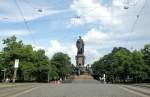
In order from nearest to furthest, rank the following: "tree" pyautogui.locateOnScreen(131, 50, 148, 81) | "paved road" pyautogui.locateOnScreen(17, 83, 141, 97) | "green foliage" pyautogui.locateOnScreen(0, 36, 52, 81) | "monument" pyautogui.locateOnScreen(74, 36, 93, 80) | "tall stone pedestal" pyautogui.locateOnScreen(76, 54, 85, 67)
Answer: "paved road" pyautogui.locateOnScreen(17, 83, 141, 97) → "green foliage" pyautogui.locateOnScreen(0, 36, 52, 81) → "tree" pyautogui.locateOnScreen(131, 50, 148, 81) → "monument" pyautogui.locateOnScreen(74, 36, 93, 80) → "tall stone pedestal" pyautogui.locateOnScreen(76, 54, 85, 67)

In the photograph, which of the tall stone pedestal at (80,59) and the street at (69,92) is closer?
the street at (69,92)

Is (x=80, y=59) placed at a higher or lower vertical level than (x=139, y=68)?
higher

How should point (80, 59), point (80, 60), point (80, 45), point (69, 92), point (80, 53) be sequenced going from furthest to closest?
point (80, 59) < point (80, 60) < point (80, 53) < point (80, 45) < point (69, 92)

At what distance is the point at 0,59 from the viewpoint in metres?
118

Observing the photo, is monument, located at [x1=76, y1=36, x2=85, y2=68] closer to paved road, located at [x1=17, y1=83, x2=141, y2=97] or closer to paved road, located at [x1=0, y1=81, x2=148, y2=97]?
paved road, located at [x1=0, y1=81, x2=148, y2=97]

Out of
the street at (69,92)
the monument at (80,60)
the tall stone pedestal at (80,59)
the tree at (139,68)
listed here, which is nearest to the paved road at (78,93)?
the street at (69,92)

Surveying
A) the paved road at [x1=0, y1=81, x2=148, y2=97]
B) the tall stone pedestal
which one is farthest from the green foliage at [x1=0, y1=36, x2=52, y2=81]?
the paved road at [x1=0, y1=81, x2=148, y2=97]

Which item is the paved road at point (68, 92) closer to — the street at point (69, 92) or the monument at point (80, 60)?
the street at point (69, 92)

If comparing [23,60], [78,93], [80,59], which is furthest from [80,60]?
[78,93]

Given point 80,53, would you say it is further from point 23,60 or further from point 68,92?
point 68,92

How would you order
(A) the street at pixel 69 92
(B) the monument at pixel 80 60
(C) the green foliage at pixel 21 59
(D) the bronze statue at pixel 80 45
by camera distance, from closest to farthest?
(A) the street at pixel 69 92 < (C) the green foliage at pixel 21 59 < (B) the monument at pixel 80 60 < (D) the bronze statue at pixel 80 45

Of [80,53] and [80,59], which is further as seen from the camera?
[80,59]

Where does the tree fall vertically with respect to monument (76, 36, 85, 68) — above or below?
below

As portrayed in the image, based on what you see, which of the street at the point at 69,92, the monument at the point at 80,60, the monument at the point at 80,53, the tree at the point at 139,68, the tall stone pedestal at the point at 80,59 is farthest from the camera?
the tall stone pedestal at the point at 80,59
